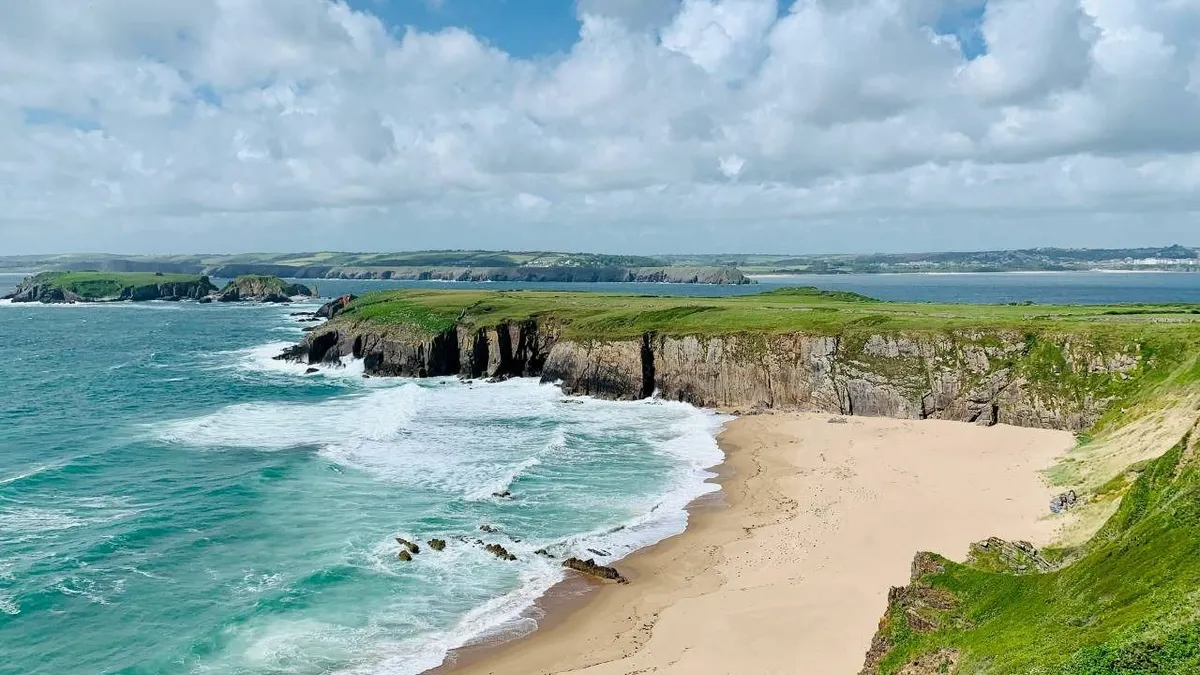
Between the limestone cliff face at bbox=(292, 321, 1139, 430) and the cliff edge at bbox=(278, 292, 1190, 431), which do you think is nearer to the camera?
the cliff edge at bbox=(278, 292, 1190, 431)

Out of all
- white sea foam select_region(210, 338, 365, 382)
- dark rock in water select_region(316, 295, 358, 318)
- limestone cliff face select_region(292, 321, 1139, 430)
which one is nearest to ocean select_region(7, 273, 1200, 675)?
limestone cliff face select_region(292, 321, 1139, 430)

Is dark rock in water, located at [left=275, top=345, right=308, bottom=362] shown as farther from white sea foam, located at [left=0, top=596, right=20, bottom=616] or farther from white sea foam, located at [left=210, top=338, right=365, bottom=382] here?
white sea foam, located at [left=0, top=596, right=20, bottom=616]

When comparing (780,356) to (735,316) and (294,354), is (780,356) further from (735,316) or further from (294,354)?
(294,354)

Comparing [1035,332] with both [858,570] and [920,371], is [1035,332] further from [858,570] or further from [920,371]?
[858,570]

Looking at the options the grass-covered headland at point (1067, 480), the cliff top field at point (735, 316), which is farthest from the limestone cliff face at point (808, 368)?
the cliff top field at point (735, 316)

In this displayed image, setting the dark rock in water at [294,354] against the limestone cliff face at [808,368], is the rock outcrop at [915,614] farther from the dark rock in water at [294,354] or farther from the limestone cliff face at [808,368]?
the dark rock in water at [294,354]

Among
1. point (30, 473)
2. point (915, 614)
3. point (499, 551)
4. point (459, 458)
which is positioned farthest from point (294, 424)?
point (915, 614)

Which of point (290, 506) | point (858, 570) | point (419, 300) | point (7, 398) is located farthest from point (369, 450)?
point (419, 300)
